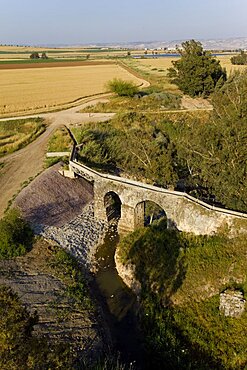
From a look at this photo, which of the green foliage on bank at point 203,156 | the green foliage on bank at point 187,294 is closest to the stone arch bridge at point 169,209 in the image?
the green foliage on bank at point 187,294

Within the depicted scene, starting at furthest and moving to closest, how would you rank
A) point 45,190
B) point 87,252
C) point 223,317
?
point 45,190
point 87,252
point 223,317

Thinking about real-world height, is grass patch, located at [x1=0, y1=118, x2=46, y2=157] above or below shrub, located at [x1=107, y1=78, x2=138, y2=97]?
below

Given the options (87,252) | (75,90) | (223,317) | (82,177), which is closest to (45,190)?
(82,177)

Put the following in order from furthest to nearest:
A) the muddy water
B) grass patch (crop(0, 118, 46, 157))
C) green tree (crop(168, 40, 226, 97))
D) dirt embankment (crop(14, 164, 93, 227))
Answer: green tree (crop(168, 40, 226, 97)), grass patch (crop(0, 118, 46, 157)), dirt embankment (crop(14, 164, 93, 227)), the muddy water

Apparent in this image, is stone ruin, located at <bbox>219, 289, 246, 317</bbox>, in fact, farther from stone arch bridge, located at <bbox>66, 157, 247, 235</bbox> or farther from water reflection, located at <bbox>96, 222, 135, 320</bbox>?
water reflection, located at <bbox>96, 222, 135, 320</bbox>

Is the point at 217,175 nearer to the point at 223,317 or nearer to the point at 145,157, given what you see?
the point at 145,157

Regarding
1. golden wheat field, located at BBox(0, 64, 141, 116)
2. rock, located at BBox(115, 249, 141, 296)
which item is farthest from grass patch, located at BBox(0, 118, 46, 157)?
rock, located at BBox(115, 249, 141, 296)

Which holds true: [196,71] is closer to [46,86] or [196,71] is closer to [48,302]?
[46,86]
